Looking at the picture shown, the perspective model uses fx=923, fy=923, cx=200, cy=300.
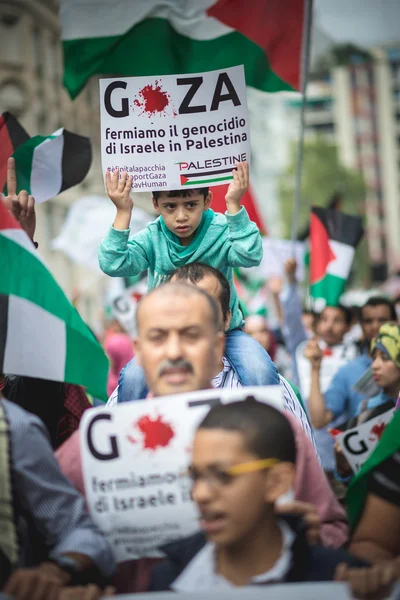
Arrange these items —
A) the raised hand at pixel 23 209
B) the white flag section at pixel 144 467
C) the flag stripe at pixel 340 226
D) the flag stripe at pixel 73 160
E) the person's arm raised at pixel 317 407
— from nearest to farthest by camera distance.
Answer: the white flag section at pixel 144 467 < the raised hand at pixel 23 209 < the flag stripe at pixel 73 160 < the person's arm raised at pixel 317 407 < the flag stripe at pixel 340 226

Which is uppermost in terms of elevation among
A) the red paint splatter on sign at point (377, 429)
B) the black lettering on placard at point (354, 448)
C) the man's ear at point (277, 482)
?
the man's ear at point (277, 482)

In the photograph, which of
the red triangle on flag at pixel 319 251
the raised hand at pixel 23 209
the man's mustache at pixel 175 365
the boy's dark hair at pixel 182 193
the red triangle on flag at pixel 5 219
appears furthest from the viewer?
the red triangle on flag at pixel 319 251

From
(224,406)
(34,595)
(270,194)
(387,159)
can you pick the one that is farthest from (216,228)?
(387,159)

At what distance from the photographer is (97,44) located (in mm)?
6895

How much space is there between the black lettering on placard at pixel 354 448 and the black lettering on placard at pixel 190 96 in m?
1.96

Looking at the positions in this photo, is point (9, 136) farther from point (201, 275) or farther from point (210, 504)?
point (210, 504)

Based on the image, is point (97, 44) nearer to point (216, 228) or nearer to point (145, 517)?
point (216, 228)

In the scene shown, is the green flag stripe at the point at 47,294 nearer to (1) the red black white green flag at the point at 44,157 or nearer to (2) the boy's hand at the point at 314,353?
(1) the red black white green flag at the point at 44,157

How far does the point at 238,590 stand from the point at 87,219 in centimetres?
1081

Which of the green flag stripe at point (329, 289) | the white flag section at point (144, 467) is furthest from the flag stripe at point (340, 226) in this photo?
the white flag section at point (144, 467)

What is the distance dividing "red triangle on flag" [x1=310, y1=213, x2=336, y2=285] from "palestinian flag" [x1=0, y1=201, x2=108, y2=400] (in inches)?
218

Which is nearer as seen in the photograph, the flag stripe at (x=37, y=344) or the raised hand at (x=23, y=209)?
the flag stripe at (x=37, y=344)

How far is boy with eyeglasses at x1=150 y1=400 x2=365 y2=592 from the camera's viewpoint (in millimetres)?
2562

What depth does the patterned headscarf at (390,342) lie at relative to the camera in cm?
565
